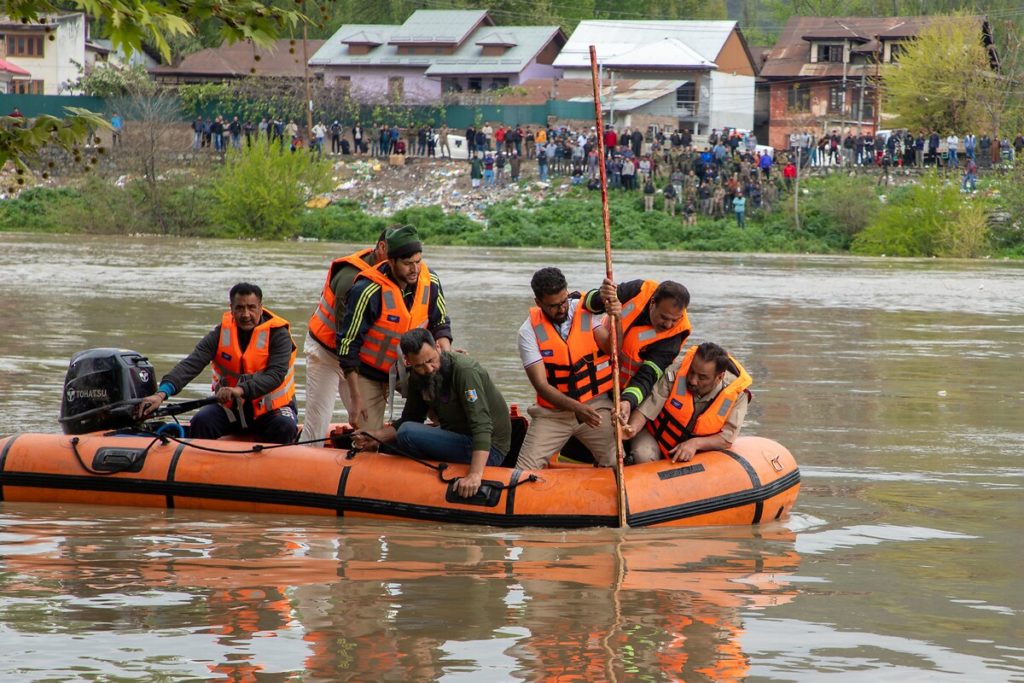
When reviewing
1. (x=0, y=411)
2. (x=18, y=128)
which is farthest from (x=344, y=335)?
(x=0, y=411)

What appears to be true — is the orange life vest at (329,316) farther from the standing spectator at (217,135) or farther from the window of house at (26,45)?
the window of house at (26,45)

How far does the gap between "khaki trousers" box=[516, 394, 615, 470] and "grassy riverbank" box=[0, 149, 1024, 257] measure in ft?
104

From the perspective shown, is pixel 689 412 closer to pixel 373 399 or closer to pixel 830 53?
pixel 373 399

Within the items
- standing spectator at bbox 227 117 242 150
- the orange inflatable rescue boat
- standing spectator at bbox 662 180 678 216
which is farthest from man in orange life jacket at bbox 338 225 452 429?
standing spectator at bbox 227 117 242 150

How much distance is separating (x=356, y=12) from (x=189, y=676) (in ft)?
243

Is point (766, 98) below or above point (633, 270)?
above

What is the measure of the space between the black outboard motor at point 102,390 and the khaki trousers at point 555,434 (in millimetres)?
2335

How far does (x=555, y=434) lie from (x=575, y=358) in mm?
513

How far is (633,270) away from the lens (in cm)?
3097

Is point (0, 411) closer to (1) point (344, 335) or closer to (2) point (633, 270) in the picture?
(1) point (344, 335)

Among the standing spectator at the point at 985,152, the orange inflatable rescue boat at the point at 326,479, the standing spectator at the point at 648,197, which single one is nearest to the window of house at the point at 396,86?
the standing spectator at the point at 648,197

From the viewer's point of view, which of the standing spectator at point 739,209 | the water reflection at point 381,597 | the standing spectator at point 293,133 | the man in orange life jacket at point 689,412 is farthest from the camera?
the standing spectator at point 293,133

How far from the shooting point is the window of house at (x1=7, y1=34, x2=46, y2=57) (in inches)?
2393

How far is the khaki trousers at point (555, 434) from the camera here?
8.05 metres
